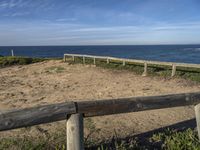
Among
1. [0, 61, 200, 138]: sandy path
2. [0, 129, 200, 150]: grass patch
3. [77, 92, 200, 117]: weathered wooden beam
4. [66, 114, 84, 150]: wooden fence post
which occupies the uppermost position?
[77, 92, 200, 117]: weathered wooden beam

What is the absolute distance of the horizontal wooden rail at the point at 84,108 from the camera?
11.5 feet

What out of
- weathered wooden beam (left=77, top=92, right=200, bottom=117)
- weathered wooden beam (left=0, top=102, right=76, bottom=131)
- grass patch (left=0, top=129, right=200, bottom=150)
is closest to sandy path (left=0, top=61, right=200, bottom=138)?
grass patch (left=0, top=129, right=200, bottom=150)

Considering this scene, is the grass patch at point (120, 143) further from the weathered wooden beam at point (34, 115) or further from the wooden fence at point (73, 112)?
the weathered wooden beam at point (34, 115)

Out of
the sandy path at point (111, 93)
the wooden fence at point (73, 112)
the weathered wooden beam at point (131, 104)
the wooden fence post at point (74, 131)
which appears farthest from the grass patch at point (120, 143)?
the wooden fence post at point (74, 131)

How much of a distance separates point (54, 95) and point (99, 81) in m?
3.72

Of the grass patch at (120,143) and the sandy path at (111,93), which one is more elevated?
the grass patch at (120,143)

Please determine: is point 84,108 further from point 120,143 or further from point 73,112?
point 120,143

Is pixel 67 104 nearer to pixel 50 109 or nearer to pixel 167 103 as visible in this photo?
pixel 50 109

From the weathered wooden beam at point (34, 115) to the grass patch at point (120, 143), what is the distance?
1354 millimetres

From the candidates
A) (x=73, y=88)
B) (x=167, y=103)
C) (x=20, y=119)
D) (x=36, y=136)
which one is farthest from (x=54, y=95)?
(x=20, y=119)

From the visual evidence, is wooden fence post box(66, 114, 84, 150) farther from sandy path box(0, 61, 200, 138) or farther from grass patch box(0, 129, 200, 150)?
→ sandy path box(0, 61, 200, 138)

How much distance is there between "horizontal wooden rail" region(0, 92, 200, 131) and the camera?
3.51m

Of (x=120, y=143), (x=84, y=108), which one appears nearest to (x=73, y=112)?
(x=84, y=108)

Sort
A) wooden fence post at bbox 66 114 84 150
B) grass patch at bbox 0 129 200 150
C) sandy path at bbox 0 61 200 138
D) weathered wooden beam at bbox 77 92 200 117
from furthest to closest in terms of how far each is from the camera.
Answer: sandy path at bbox 0 61 200 138, grass patch at bbox 0 129 200 150, weathered wooden beam at bbox 77 92 200 117, wooden fence post at bbox 66 114 84 150
